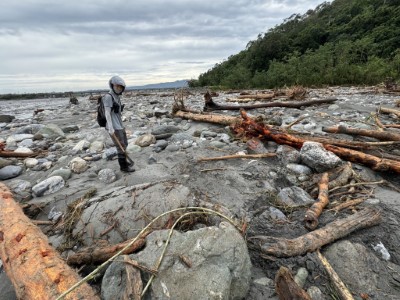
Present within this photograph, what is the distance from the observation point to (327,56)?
66.6 ft

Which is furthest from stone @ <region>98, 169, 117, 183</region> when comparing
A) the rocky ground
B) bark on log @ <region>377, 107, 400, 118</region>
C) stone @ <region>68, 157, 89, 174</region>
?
bark on log @ <region>377, 107, 400, 118</region>

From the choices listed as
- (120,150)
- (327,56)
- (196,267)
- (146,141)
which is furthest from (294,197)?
(327,56)

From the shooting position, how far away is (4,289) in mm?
2320

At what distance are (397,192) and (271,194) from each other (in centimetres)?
155

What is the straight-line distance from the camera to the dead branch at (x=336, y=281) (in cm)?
188

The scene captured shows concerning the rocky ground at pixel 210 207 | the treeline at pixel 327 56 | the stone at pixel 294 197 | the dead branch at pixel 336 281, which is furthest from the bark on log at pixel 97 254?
the treeline at pixel 327 56

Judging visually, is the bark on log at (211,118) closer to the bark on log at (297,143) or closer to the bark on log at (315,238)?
the bark on log at (297,143)

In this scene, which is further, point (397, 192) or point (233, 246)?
point (397, 192)

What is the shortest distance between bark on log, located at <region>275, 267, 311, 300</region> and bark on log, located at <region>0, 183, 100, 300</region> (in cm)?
134

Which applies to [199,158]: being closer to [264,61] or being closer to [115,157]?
[115,157]

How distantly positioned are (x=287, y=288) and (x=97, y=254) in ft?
5.31

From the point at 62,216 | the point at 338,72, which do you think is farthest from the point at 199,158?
the point at 338,72

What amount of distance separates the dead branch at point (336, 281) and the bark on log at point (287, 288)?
35cm

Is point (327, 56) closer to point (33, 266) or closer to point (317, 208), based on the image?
point (317, 208)
